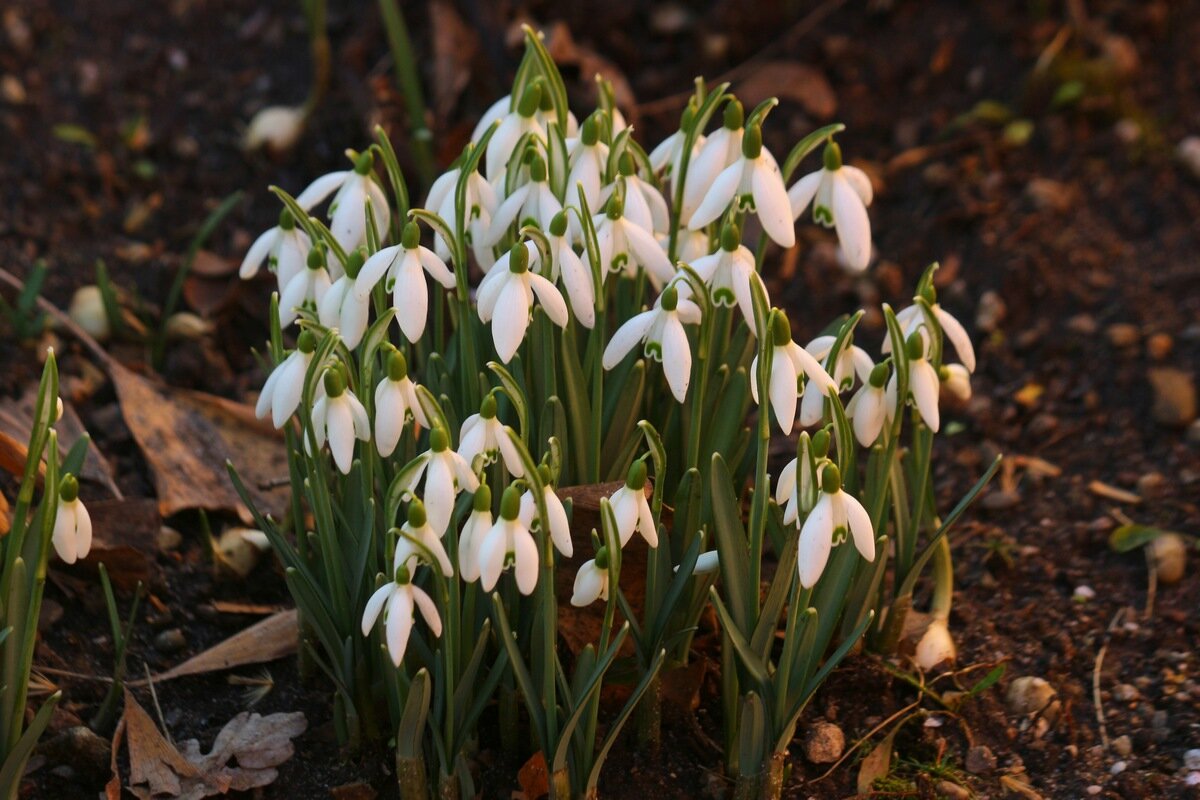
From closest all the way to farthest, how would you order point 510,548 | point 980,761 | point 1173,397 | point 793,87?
→ point 510,548
point 980,761
point 1173,397
point 793,87

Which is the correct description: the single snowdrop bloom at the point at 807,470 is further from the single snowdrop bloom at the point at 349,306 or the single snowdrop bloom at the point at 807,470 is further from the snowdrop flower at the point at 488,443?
the single snowdrop bloom at the point at 349,306

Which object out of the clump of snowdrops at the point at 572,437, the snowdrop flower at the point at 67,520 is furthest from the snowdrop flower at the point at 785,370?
the snowdrop flower at the point at 67,520

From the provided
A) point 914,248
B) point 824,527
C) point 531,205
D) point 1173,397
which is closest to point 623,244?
point 531,205

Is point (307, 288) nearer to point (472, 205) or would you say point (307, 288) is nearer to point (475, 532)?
point (472, 205)

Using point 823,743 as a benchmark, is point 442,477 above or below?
above

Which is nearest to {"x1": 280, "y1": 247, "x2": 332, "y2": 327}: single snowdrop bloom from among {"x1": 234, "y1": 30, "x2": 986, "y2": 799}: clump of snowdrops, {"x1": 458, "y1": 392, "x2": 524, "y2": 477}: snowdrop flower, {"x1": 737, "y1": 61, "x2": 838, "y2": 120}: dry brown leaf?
{"x1": 234, "y1": 30, "x2": 986, "y2": 799}: clump of snowdrops

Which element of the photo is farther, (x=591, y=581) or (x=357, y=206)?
(x=357, y=206)

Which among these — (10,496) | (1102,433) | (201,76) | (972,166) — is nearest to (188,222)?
(201,76)

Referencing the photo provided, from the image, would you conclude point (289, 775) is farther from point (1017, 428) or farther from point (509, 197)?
point (1017, 428)
